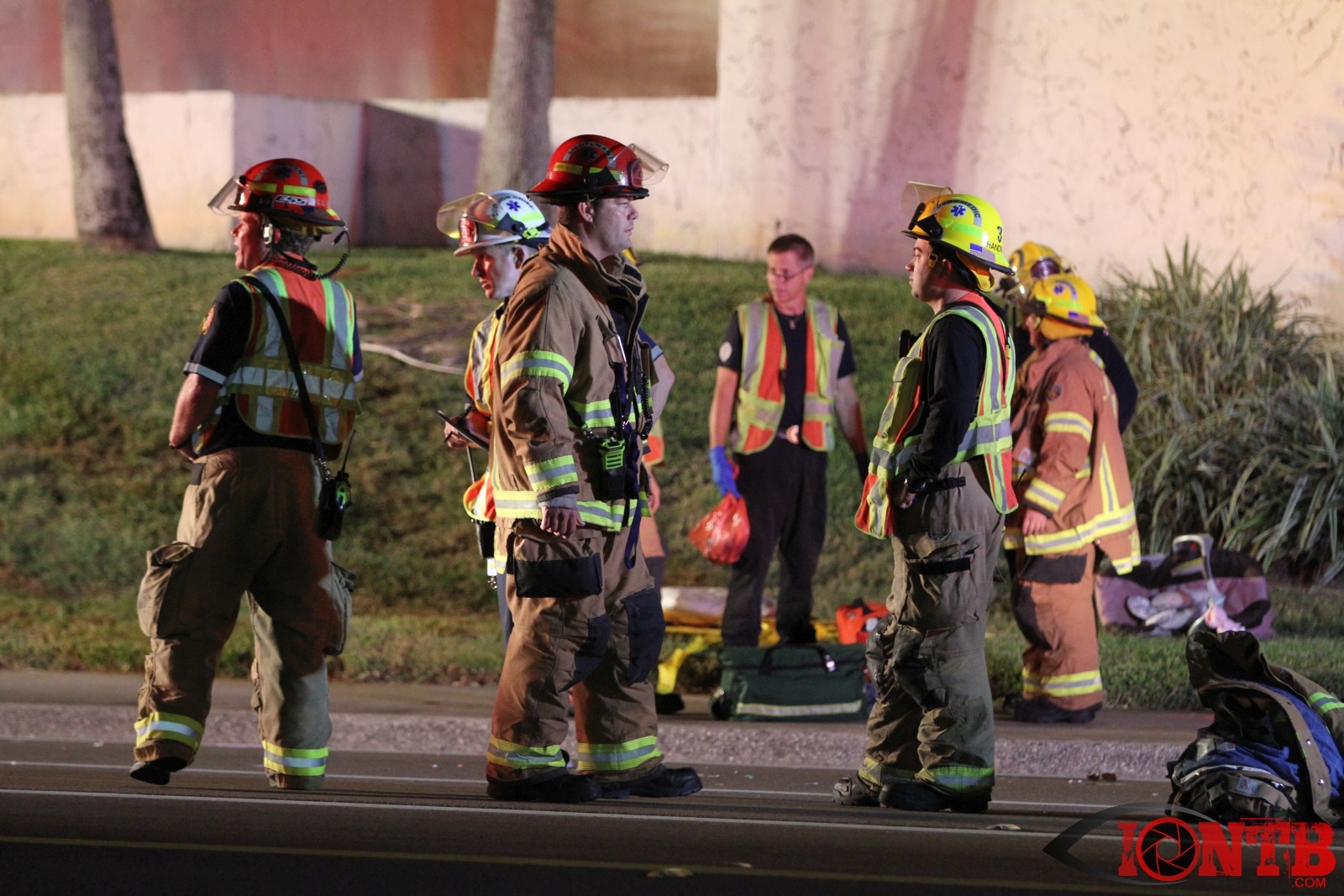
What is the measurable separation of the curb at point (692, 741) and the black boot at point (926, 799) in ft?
4.79

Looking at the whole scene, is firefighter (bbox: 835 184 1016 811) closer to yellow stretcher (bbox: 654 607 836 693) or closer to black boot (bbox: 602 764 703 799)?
black boot (bbox: 602 764 703 799)

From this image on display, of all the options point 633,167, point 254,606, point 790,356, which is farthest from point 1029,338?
point 254,606

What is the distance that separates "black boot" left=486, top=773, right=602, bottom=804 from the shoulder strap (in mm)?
1226

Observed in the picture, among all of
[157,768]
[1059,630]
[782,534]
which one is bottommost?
[157,768]

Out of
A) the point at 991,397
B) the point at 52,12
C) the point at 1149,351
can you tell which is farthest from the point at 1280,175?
the point at 52,12

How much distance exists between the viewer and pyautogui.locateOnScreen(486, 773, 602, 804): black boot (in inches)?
224

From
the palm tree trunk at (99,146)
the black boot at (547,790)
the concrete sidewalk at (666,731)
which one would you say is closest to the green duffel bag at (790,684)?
the concrete sidewalk at (666,731)

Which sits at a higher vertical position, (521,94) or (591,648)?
(521,94)

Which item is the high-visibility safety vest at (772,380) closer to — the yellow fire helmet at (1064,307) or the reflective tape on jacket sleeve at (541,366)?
the yellow fire helmet at (1064,307)

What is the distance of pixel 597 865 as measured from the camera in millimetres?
4961

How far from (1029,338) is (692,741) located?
8.06 ft

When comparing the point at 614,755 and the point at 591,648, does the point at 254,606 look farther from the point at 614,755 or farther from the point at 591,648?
the point at 614,755

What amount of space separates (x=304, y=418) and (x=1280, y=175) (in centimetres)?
935

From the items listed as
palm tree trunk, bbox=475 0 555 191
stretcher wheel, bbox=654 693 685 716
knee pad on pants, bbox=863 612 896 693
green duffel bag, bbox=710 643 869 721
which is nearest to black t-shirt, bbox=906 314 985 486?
knee pad on pants, bbox=863 612 896 693
